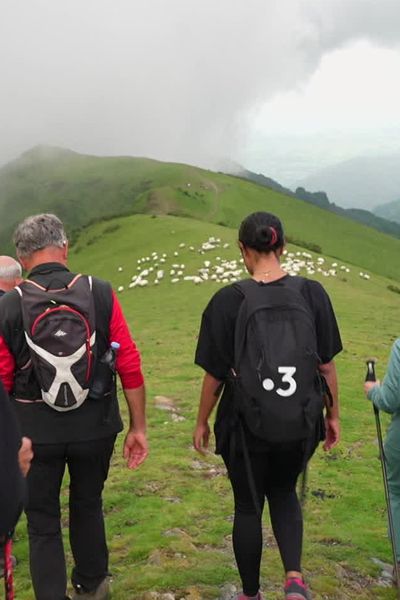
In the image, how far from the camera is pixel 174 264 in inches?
1683

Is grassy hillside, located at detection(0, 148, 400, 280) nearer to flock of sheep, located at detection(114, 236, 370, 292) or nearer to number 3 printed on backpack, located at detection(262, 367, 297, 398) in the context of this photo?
flock of sheep, located at detection(114, 236, 370, 292)

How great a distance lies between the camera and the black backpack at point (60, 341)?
13.6 feet

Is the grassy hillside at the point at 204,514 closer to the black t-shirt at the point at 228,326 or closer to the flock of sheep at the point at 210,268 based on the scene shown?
the black t-shirt at the point at 228,326

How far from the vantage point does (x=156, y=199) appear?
11694cm

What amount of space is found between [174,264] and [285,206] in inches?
3155

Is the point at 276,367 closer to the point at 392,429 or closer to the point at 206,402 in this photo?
the point at 206,402

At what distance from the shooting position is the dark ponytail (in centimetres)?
438

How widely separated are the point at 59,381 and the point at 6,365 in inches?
18.5

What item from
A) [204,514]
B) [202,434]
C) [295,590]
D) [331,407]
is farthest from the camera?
[204,514]

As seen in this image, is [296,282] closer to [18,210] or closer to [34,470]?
[34,470]

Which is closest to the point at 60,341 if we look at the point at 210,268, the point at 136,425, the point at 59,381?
the point at 59,381

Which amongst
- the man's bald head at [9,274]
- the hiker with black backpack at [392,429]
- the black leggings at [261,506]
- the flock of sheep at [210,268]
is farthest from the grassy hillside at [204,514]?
the flock of sheep at [210,268]

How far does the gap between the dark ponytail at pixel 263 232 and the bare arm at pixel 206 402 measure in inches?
43.3

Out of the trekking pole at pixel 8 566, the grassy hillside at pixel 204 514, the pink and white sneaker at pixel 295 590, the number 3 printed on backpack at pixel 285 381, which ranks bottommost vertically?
the grassy hillside at pixel 204 514
